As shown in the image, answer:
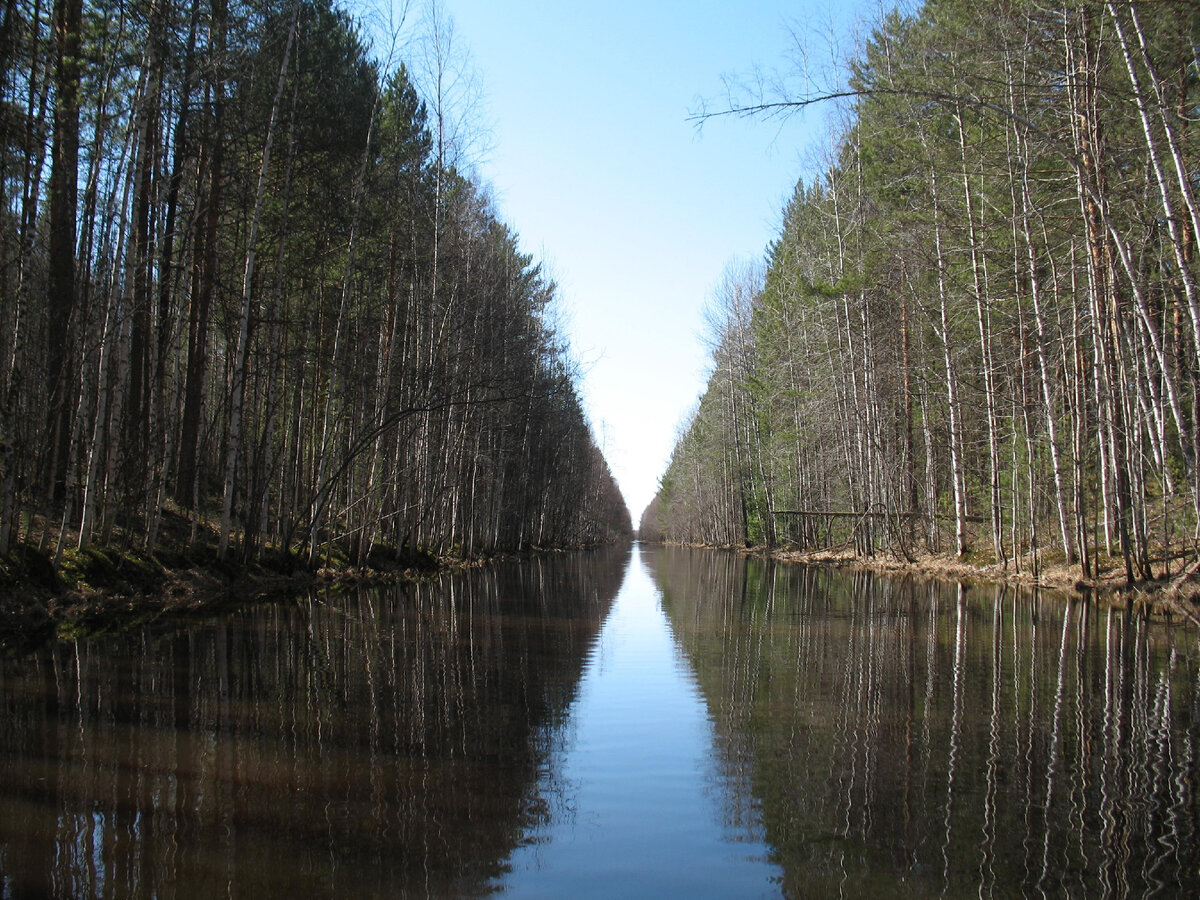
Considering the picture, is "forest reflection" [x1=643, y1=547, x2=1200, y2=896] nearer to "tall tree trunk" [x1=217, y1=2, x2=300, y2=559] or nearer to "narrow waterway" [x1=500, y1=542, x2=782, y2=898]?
"narrow waterway" [x1=500, y1=542, x2=782, y2=898]

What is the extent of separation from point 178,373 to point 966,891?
46.8 feet

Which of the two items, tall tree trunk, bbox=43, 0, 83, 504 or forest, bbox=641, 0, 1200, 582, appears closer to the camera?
tall tree trunk, bbox=43, 0, 83, 504

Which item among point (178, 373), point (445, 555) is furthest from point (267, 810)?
point (445, 555)

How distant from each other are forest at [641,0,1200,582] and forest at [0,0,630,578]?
903cm

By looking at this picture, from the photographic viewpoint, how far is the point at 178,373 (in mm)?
14086

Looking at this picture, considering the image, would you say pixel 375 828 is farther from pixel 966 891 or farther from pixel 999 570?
pixel 999 570

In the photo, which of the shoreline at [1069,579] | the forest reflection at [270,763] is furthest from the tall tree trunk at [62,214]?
the shoreline at [1069,579]

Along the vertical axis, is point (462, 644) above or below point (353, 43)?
below

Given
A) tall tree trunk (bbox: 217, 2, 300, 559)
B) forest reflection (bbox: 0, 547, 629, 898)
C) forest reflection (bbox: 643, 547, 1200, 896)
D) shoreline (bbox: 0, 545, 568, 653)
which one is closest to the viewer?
forest reflection (bbox: 0, 547, 629, 898)

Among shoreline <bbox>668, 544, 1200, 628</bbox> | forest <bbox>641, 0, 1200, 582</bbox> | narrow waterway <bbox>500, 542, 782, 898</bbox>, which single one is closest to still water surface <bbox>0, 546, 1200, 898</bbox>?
narrow waterway <bbox>500, 542, 782, 898</bbox>

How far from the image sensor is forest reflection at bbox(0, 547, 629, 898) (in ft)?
10.2

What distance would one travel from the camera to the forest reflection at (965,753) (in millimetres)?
3240

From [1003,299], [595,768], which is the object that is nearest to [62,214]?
[595,768]

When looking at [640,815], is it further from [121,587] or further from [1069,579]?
[1069,579]
